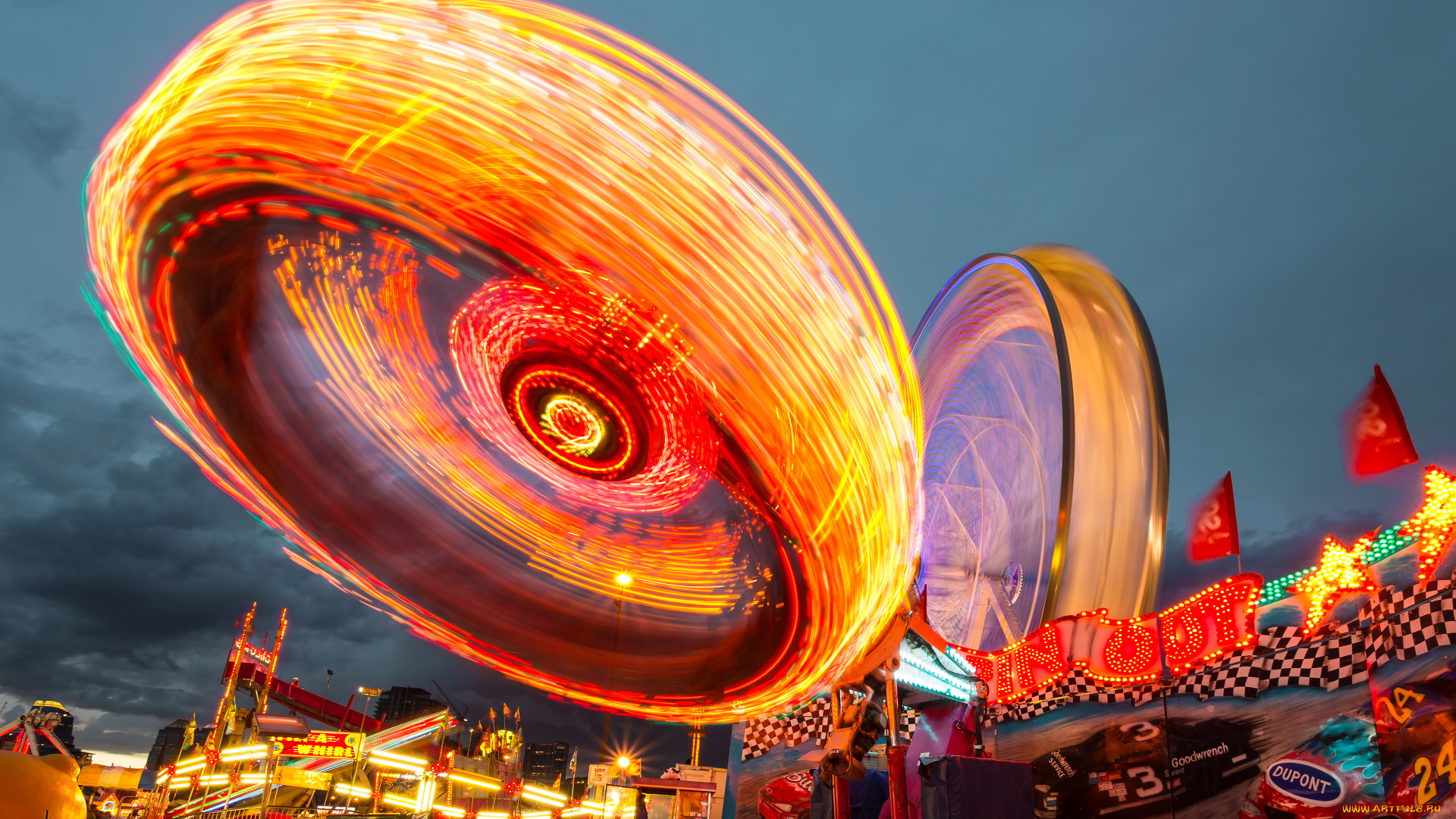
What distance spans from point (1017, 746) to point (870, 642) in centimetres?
483

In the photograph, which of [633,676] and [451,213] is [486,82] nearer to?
[451,213]

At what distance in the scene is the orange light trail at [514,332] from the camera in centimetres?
767

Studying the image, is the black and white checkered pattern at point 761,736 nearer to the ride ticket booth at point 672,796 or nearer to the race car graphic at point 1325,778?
the ride ticket booth at point 672,796

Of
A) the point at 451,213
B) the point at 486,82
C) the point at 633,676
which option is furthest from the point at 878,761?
the point at 486,82

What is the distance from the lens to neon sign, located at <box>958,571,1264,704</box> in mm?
9047

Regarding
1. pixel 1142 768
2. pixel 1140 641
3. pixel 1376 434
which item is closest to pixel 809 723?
pixel 1142 768

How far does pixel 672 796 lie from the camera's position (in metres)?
11.9

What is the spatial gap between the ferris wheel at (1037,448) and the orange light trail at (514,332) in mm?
3597

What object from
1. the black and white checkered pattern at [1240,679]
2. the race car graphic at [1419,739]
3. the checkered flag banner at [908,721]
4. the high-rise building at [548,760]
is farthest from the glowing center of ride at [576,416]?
the high-rise building at [548,760]

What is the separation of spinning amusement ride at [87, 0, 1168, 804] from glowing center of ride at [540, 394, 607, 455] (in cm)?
5

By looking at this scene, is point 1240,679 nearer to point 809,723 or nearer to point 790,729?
point 809,723

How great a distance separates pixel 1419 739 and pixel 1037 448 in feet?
22.1

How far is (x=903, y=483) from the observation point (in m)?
9.23

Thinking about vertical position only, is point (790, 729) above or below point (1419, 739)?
below
